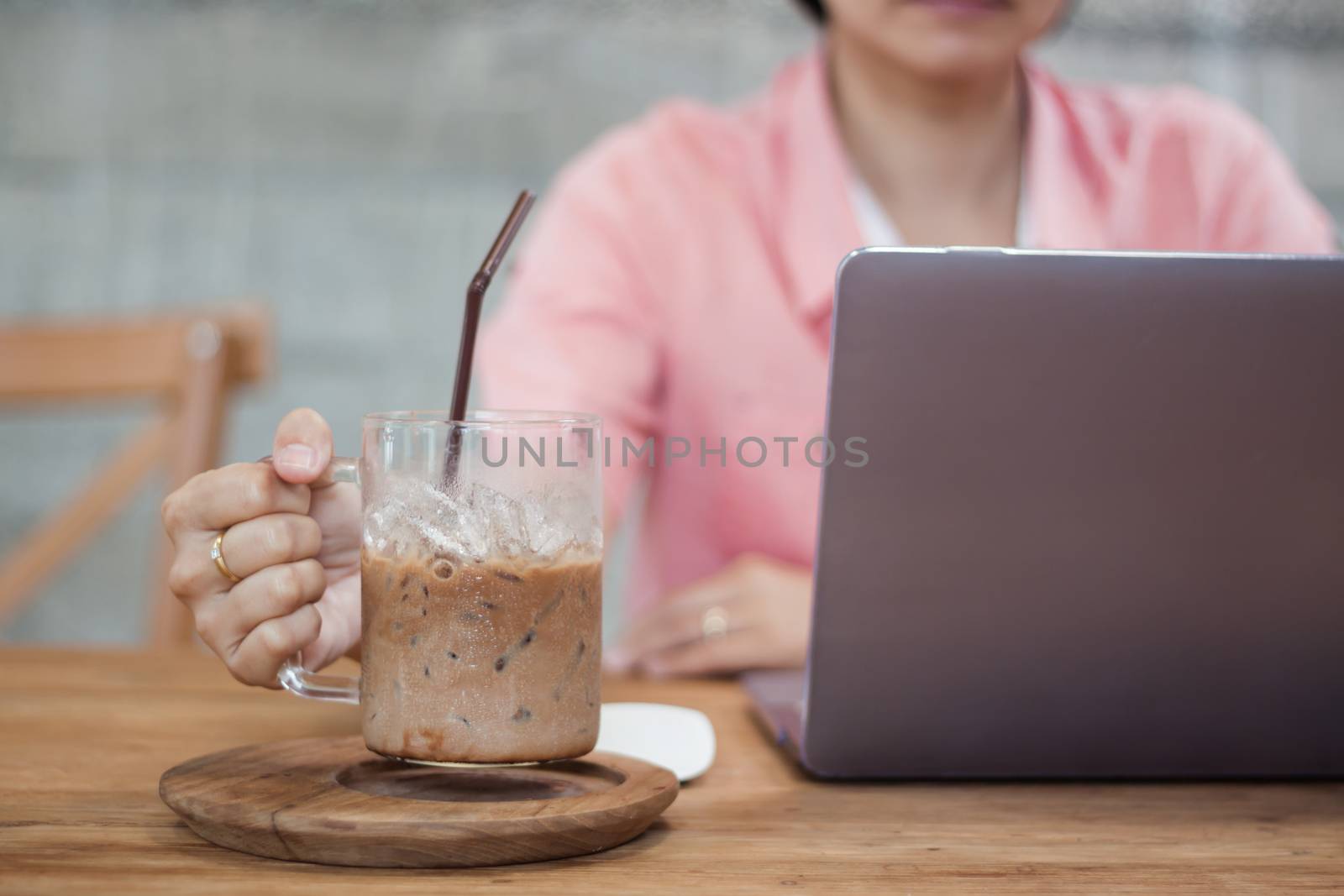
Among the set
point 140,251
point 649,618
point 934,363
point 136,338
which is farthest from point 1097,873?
point 140,251

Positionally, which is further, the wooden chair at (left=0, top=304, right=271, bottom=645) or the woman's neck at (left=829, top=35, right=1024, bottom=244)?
the woman's neck at (left=829, top=35, right=1024, bottom=244)

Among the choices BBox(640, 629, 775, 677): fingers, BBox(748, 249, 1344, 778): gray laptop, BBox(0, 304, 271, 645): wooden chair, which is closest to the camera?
BBox(748, 249, 1344, 778): gray laptop

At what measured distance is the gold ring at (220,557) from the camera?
2.16 feet

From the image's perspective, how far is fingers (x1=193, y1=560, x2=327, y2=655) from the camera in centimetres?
65

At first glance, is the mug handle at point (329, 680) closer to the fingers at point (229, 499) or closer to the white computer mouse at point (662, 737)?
the fingers at point (229, 499)

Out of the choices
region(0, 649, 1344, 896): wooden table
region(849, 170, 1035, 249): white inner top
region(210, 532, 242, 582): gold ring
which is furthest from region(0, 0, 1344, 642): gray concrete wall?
region(210, 532, 242, 582): gold ring

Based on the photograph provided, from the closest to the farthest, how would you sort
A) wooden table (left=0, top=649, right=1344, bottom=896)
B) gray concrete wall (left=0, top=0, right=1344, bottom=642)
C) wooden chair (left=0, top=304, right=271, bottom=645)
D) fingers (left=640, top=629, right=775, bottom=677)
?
wooden table (left=0, top=649, right=1344, bottom=896), fingers (left=640, top=629, right=775, bottom=677), wooden chair (left=0, top=304, right=271, bottom=645), gray concrete wall (left=0, top=0, right=1344, bottom=642)

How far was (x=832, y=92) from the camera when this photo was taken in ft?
5.78

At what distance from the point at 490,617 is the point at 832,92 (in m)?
1.36

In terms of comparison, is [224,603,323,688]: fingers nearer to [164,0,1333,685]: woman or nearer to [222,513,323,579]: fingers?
[222,513,323,579]: fingers

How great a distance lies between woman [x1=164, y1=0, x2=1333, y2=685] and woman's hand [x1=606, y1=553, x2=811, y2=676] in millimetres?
129

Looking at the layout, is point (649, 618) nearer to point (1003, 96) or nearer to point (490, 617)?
point (490, 617)

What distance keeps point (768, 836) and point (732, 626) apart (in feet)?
2.00

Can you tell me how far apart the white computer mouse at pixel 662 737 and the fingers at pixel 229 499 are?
0.21 m
